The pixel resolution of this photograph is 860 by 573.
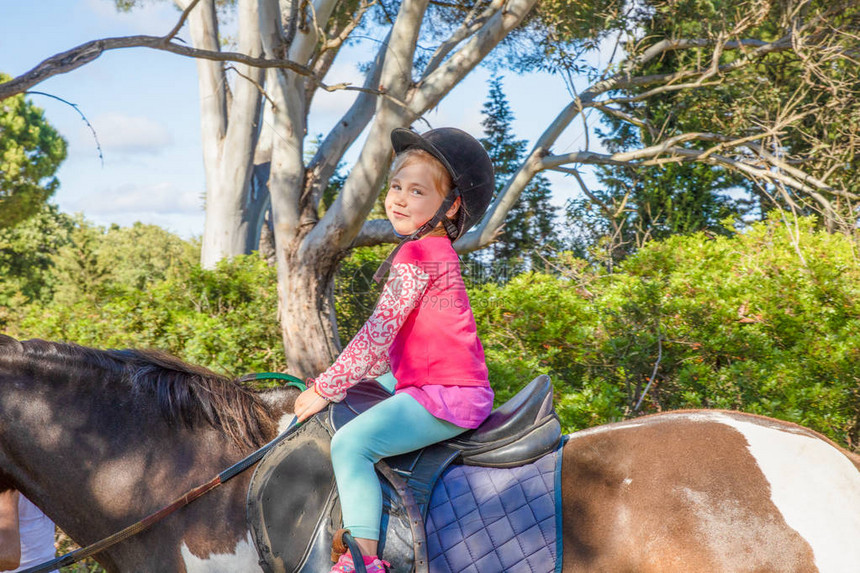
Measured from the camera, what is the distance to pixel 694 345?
4.65 metres

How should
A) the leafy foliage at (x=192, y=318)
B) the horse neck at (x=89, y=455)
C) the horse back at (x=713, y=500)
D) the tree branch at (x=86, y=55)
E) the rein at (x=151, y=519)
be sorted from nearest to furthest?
1. the horse back at (x=713, y=500)
2. the rein at (x=151, y=519)
3. the horse neck at (x=89, y=455)
4. the tree branch at (x=86, y=55)
5. the leafy foliage at (x=192, y=318)

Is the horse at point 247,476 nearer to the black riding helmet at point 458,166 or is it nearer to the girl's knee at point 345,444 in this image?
the girl's knee at point 345,444

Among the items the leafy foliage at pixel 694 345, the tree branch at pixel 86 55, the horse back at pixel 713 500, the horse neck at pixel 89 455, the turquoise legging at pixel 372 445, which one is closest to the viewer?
the horse back at pixel 713 500

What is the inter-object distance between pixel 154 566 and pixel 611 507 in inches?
57.3

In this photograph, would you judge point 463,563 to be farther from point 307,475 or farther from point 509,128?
point 509,128

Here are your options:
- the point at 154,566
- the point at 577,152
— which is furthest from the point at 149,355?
the point at 577,152

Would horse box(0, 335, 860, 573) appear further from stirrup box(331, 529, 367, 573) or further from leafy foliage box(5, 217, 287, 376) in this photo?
leafy foliage box(5, 217, 287, 376)

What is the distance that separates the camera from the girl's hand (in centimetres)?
212

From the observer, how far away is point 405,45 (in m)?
6.00

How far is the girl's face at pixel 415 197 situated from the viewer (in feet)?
7.50

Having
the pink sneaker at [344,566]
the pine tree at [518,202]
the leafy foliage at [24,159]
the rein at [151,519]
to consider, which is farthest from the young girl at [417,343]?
the leafy foliage at [24,159]

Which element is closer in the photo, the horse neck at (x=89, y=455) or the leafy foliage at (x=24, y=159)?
the horse neck at (x=89, y=455)

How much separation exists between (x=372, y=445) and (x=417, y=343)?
380 millimetres

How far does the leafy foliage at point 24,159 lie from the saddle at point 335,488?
2789 centimetres
